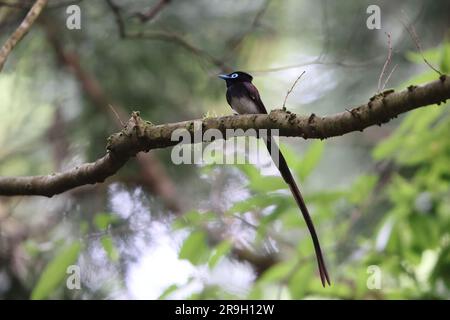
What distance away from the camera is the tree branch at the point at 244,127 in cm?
177

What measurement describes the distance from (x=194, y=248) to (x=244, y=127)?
1.01m

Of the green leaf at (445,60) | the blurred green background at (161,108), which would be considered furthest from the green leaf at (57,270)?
the green leaf at (445,60)

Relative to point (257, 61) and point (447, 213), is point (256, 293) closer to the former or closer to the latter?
point (447, 213)

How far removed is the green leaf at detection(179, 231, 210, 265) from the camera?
2.93 metres

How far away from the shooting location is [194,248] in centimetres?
295

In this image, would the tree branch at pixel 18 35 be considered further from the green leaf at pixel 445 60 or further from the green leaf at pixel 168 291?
the green leaf at pixel 445 60

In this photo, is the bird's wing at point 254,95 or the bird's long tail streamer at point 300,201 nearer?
the bird's long tail streamer at point 300,201

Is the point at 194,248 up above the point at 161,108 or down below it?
below

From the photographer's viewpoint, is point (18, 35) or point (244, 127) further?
point (18, 35)

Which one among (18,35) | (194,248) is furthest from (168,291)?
(18,35)

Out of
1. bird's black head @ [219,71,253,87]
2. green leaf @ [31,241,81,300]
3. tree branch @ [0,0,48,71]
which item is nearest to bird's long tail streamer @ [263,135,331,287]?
bird's black head @ [219,71,253,87]

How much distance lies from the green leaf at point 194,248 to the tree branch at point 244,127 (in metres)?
0.73

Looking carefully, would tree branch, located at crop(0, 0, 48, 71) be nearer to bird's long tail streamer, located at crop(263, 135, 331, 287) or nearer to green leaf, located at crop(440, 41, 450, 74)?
bird's long tail streamer, located at crop(263, 135, 331, 287)

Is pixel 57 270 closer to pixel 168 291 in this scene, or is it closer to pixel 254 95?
pixel 168 291
